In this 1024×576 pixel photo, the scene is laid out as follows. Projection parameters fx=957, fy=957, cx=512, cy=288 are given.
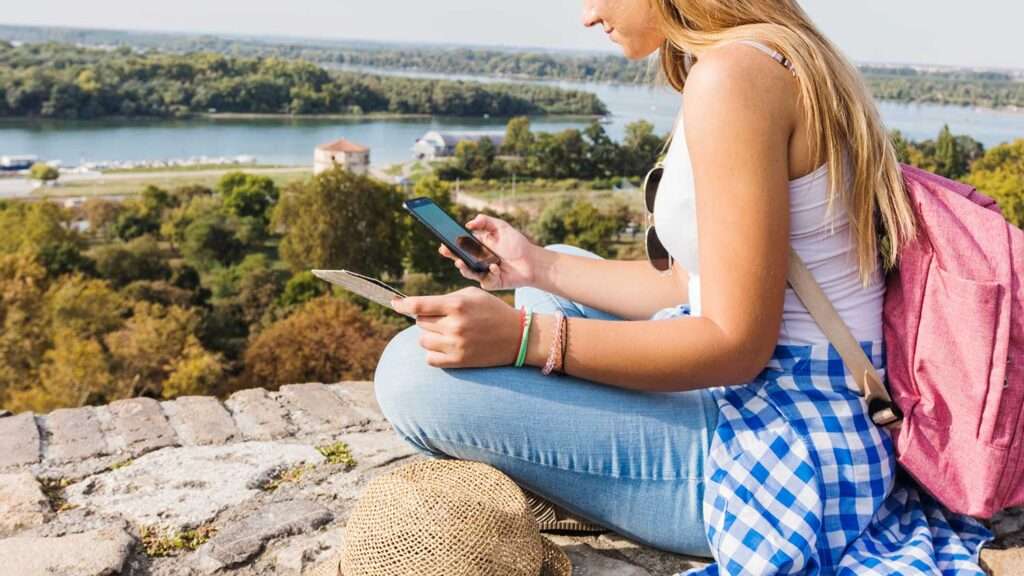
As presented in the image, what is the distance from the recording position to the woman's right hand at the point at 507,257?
5.70 ft

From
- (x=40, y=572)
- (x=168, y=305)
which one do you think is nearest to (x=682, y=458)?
(x=40, y=572)

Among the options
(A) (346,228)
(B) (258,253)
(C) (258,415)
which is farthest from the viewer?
(B) (258,253)

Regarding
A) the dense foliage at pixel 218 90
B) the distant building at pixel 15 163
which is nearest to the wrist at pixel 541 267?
the distant building at pixel 15 163

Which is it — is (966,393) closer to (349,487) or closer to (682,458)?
(682,458)

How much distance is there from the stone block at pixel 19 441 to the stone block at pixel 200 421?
0.95 ft

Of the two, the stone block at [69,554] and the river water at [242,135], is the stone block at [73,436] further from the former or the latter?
the river water at [242,135]

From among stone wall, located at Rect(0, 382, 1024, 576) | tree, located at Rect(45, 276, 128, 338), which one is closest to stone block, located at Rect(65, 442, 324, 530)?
stone wall, located at Rect(0, 382, 1024, 576)

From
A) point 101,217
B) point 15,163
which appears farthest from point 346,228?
point 15,163

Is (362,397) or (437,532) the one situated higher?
(437,532)

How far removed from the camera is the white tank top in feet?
4.21

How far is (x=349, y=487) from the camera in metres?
1.84

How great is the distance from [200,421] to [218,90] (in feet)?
205

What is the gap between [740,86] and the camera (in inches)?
46.2

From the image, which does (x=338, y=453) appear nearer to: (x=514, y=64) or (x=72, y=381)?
(x=72, y=381)
